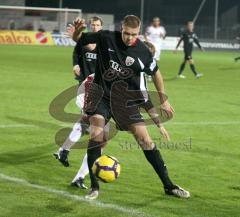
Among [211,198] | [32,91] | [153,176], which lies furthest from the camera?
[32,91]

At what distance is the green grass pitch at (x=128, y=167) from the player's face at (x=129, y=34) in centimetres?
182

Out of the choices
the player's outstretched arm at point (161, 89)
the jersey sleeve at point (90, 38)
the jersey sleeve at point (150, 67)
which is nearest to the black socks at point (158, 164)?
the player's outstretched arm at point (161, 89)

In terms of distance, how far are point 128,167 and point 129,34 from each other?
8.74 ft

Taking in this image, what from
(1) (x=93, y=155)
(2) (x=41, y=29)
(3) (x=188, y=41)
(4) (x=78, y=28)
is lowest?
(2) (x=41, y=29)

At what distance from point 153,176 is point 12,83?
1253 centimetres

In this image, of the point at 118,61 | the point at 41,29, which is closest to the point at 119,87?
the point at 118,61

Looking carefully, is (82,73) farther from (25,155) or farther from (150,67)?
(150,67)

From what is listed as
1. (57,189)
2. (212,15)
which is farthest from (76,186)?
(212,15)

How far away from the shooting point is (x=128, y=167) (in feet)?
29.9

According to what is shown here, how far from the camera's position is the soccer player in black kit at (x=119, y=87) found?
7258mm

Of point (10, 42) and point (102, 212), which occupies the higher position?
point (102, 212)

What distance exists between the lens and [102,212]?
6652 mm

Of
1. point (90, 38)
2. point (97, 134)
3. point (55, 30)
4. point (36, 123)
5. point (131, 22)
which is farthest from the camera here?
point (55, 30)

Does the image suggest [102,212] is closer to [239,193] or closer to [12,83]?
[239,193]
